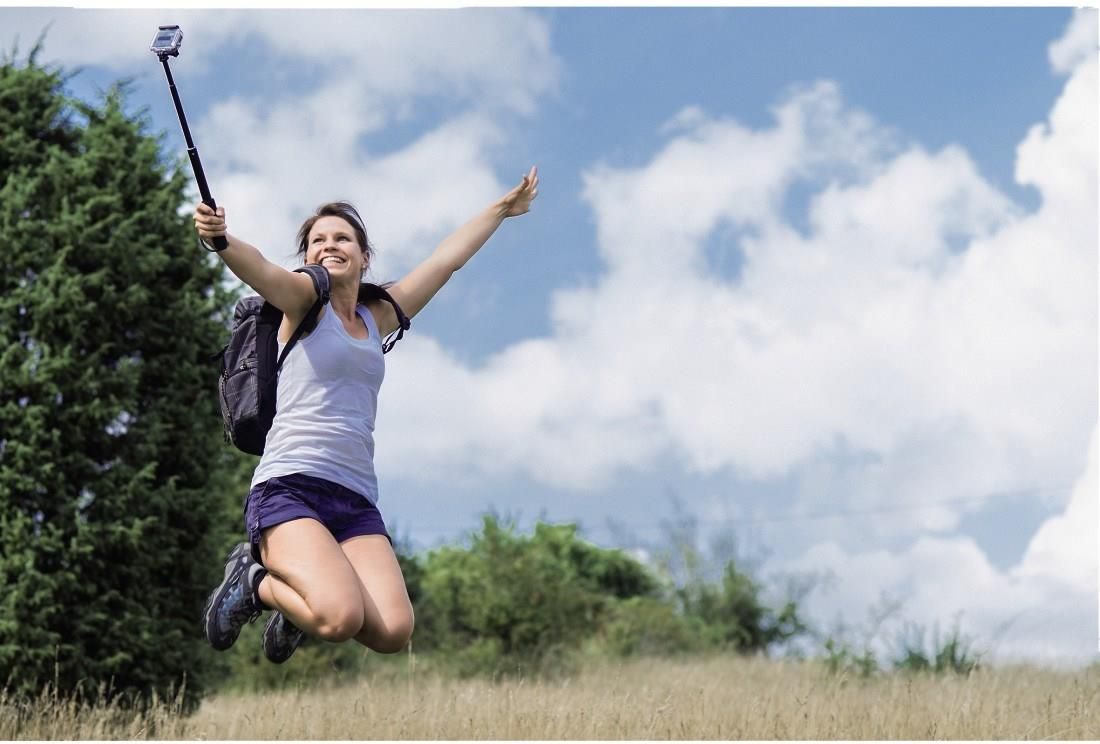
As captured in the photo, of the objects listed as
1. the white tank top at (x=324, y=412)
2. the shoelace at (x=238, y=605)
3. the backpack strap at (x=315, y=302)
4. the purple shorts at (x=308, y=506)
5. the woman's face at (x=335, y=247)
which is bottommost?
the shoelace at (x=238, y=605)

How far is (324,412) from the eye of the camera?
16.6 feet

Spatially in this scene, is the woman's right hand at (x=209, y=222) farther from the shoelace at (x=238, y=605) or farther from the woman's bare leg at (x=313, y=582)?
the shoelace at (x=238, y=605)

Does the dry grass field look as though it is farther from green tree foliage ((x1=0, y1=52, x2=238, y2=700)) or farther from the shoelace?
the shoelace

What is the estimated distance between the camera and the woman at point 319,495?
4.84 m

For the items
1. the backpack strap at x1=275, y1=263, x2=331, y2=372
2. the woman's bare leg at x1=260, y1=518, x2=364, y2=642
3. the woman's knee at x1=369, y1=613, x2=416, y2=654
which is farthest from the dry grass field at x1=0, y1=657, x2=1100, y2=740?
the backpack strap at x1=275, y1=263, x2=331, y2=372

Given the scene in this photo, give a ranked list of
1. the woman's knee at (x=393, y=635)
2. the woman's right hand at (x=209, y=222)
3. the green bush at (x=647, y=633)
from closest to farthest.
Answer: the woman's right hand at (x=209, y=222)
the woman's knee at (x=393, y=635)
the green bush at (x=647, y=633)

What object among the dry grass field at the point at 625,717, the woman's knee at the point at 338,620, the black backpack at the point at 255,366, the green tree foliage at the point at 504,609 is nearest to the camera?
the woman's knee at the point at 338,620

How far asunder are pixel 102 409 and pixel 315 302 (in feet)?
20.6

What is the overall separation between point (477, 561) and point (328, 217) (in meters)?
12.9

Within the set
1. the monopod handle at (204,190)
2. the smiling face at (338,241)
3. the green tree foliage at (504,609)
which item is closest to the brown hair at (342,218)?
the smiling face at (338,241)

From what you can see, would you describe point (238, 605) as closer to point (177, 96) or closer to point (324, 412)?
point (324, 412)

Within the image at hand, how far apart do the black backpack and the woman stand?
0.05 m

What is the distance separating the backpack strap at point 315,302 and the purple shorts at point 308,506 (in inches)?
21.4

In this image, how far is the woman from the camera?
4836 millimetres
